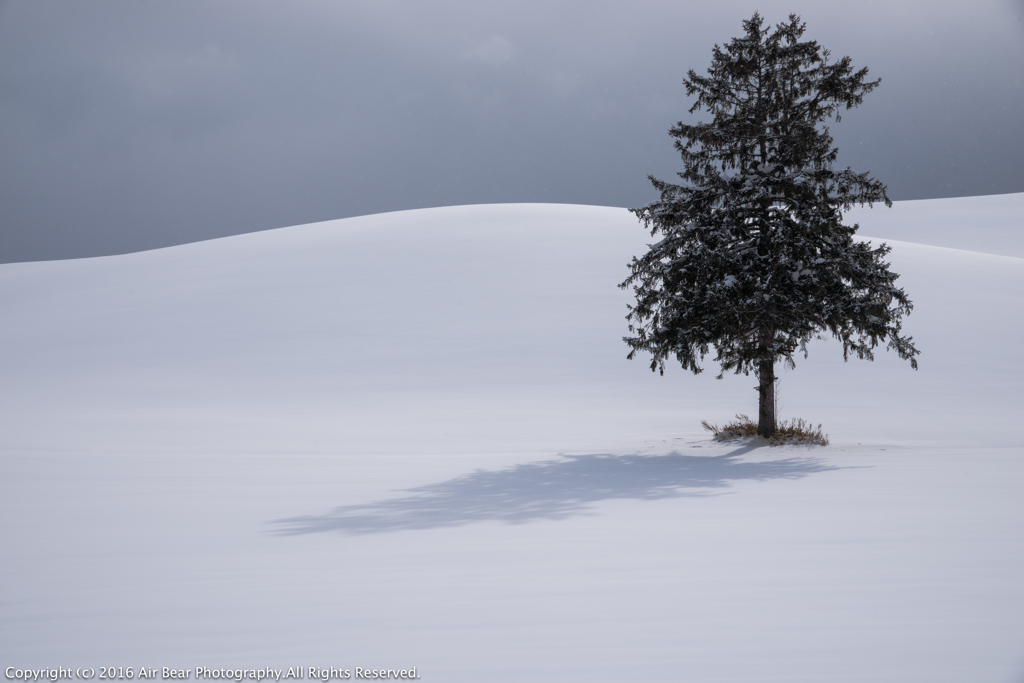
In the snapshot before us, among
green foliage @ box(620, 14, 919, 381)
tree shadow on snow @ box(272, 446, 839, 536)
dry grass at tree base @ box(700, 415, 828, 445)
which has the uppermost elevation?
green foliage @ box(620, 14, 919, 381)

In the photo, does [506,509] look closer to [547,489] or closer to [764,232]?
[547,489]

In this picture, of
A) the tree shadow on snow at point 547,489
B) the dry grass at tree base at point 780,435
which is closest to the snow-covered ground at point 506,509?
the tree shadow on snow at point 547,489

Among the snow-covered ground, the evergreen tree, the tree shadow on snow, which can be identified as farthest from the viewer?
the evergreen tree

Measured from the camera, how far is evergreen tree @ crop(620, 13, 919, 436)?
1238cm

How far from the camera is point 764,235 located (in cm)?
1298

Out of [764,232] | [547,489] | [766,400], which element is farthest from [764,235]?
[547,489]

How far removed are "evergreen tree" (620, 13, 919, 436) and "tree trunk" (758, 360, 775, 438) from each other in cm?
2

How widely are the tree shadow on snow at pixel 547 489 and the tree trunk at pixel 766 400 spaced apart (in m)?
1.95

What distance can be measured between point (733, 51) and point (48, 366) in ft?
88.3

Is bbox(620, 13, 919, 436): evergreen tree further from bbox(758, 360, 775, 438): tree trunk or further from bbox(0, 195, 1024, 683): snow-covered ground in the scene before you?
bbox(0, 195, 1024, 683): snow-covered ground

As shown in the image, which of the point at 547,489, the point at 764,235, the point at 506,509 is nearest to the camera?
the point at 506,509

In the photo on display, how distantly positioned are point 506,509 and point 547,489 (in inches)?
55.0

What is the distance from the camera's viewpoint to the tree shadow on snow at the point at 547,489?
722 centimetres

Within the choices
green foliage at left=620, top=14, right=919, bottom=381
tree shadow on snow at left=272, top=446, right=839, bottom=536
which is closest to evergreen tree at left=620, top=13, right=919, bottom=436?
green foliage at left=620, top=14, right=919, bottom=381
